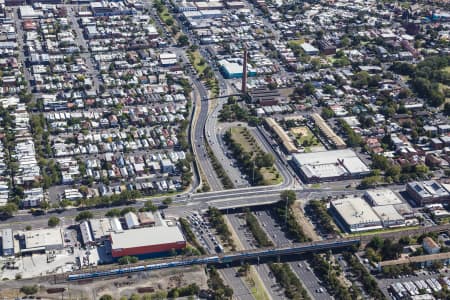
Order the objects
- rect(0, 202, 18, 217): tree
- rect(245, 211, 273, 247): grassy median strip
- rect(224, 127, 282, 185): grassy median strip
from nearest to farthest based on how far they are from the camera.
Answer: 1. rect(245, 211, 273, 247): grassy median strip
2. rect(0, 202, 18, 217): tree
3. rect(224, 127, 282, 185): grassy median strip

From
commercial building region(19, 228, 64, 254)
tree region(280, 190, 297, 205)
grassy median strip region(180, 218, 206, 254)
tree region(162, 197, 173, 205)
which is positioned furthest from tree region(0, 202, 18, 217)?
tree region(280, 190, 297, 205)

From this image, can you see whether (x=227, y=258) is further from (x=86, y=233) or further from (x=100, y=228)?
(x=86, y=233)

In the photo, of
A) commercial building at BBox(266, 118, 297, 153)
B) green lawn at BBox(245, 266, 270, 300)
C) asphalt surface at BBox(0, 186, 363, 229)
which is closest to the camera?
green lawn at BBox(245, 266, 270, 300)

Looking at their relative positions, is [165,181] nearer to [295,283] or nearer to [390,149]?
[295,283]

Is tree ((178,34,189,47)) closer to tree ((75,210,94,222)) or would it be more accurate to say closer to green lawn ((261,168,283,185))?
green lawn ((261,168,283,185))

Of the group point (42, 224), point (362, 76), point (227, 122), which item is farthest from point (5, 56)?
point (362, 76)

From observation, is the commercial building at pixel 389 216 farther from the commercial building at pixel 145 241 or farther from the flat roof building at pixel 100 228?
the flat roof building at pixel 100 228

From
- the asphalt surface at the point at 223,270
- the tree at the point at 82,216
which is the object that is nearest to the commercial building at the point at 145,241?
the asphalt surface at the point at 223,270
